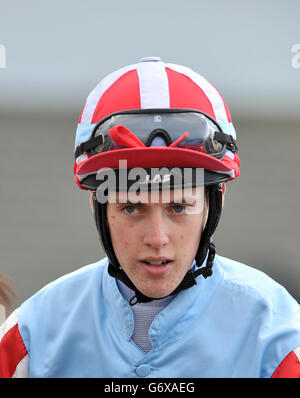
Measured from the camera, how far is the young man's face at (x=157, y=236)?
1.46 metres

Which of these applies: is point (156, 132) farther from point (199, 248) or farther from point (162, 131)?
point (199, 248)

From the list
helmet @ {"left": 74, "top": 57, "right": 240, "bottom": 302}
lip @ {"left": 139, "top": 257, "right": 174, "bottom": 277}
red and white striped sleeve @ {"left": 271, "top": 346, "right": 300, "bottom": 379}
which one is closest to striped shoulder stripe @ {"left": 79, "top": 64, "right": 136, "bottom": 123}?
helmet @ {"left": 74, "top": 57, "right": 240, "bottom": 302}

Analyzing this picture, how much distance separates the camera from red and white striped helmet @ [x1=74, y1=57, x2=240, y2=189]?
145 centimetres

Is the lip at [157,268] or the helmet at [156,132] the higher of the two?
the helmet at [156,132]

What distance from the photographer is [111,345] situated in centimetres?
164

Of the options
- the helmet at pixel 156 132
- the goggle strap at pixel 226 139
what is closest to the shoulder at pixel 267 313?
the helmet at pixel 156 132

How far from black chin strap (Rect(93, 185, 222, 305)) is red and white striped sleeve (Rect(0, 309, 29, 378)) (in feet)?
1.16

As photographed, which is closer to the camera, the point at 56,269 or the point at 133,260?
the point at 133,260

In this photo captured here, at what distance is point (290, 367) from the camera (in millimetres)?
1467

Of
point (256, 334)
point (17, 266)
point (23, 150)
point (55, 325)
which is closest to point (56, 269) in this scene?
point (17, 266)

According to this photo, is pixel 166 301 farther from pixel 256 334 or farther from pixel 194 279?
pixel 256 334

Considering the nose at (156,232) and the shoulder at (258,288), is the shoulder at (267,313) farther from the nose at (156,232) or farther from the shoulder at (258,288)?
the nose at (156,232)

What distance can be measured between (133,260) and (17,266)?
319 cm

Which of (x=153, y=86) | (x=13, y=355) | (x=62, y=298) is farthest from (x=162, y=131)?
(x=13, y=355)
